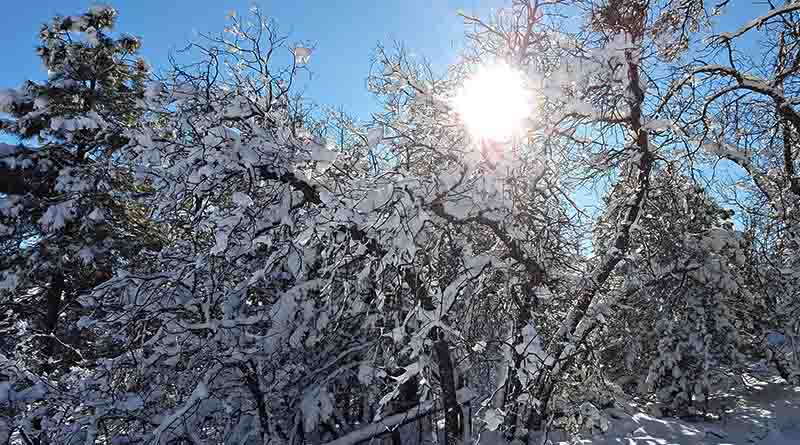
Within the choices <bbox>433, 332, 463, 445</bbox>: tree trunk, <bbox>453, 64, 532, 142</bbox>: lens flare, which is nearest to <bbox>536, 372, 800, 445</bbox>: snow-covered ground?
<bbox>433, 332, 463, 445</bbox>: tree trunk

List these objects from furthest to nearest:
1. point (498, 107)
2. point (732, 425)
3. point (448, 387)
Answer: point (732, 425) → point (448, 387) → point (498, 107)

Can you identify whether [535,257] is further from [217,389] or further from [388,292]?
[217,389]

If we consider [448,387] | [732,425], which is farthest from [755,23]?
[732,425]

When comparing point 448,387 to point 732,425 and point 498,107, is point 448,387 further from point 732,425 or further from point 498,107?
point 732,425

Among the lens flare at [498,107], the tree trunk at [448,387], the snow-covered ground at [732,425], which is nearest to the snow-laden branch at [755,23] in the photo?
the lens flare at [498,107]

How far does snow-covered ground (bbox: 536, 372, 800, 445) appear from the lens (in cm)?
1021

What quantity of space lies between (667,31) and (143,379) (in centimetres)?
731

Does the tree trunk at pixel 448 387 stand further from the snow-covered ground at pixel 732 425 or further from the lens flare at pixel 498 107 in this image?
the snow-covered ground at pixel 732 425

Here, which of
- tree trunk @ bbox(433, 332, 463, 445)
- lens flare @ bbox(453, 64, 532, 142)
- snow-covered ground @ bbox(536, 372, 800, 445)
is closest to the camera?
lens flare @ bbox(453, 64, 532, 142)

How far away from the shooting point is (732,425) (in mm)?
12148

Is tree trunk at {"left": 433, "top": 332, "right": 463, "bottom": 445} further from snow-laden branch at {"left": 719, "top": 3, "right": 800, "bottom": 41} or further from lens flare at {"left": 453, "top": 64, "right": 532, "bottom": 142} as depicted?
snow-laden branch at {"left": 719, "top": 3, "right": 800, "bottom": 41}

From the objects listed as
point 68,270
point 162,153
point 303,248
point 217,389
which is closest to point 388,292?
point 303,248

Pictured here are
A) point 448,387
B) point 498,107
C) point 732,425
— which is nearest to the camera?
→ point 498,107

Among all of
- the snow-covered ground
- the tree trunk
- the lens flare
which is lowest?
the snow-covered ground
